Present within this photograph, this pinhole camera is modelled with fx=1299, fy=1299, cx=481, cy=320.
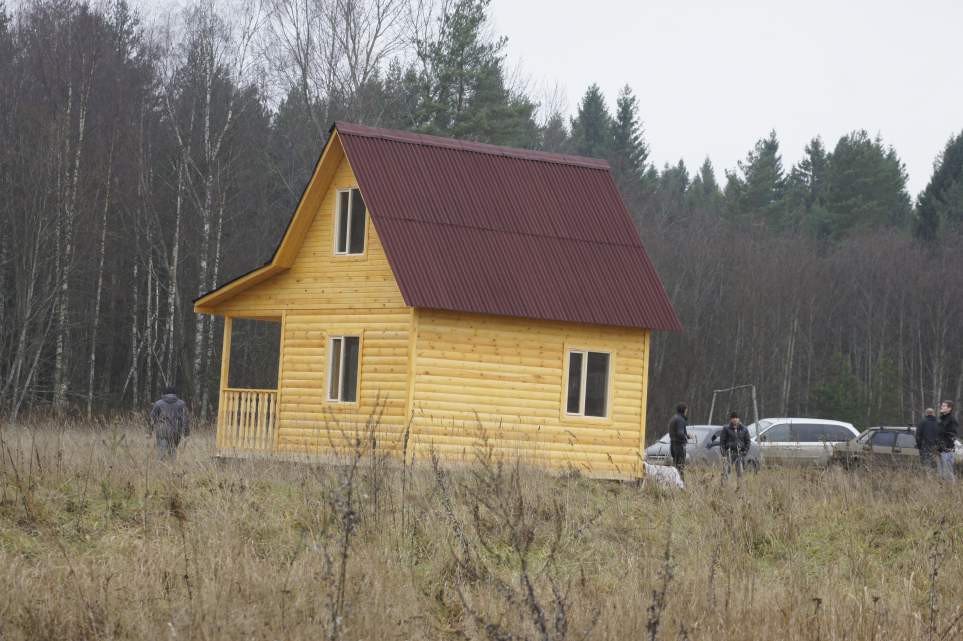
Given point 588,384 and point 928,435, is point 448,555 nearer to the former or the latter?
point 588,384

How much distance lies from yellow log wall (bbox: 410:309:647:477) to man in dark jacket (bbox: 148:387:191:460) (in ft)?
13.3

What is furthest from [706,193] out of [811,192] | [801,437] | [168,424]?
[168,424]

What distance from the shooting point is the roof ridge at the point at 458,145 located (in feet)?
81.8

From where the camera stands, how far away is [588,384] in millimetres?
25188

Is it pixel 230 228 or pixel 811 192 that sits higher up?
pixel 811 192

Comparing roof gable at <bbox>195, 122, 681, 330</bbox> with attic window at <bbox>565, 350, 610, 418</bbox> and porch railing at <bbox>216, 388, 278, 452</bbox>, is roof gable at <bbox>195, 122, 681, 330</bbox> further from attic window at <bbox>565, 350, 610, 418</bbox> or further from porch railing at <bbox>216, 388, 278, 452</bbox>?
porch railing at <bbox>216, 388, 278, 452</bbox>

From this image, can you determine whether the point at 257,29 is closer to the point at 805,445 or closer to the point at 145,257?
the point at 145,257

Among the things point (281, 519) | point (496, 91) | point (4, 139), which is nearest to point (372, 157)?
point (281, 519)

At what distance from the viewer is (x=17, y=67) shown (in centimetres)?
4225

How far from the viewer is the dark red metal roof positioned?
2369 cm

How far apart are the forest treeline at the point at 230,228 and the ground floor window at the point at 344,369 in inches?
212

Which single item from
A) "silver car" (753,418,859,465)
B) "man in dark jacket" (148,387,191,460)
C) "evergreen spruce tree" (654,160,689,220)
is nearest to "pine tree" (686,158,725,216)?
"evergreen spruce tree" (654,160,689,220)

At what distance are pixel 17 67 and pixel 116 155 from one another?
4.38 m

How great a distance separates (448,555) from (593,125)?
6704cm
